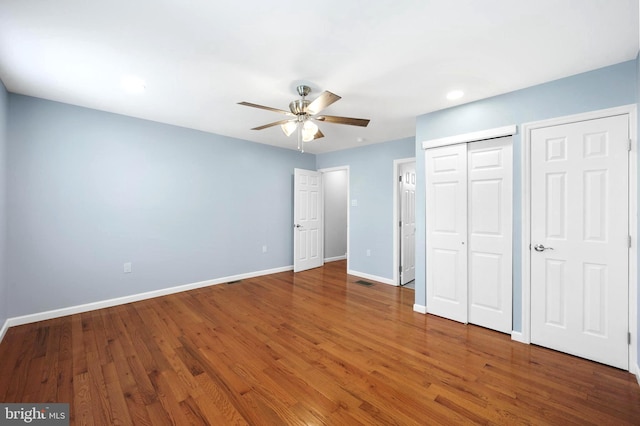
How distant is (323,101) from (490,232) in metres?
Answer: 2.27

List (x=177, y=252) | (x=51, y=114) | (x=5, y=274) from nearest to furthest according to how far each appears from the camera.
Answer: (x=5, y=274), (x=51, y=114), (x=177, y=252)

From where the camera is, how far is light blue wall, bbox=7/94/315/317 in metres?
2.99

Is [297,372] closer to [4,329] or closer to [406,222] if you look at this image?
[4,329]

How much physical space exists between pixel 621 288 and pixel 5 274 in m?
5.95

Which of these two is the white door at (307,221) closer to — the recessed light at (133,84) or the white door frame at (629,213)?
the recessed light at (133,84)

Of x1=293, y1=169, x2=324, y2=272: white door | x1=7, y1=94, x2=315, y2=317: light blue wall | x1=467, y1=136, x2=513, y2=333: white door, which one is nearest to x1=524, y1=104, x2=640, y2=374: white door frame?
x1=467, y1=136, x2=513, y2=333: white door

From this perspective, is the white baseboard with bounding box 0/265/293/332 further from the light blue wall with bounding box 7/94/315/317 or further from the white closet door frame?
the white closet door frame

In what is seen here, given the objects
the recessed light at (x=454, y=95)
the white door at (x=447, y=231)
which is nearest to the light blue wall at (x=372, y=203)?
the white door at (x=447, y=231)

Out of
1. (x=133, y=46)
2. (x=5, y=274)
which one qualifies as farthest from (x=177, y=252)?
(x=133, y=46)

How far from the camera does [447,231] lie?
318cm

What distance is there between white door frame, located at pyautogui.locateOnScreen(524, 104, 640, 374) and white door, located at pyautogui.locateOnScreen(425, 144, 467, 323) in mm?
542

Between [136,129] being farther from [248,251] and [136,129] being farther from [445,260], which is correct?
[445,260]

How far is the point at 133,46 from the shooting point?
204cm

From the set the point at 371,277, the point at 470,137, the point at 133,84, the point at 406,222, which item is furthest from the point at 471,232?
the point at 133,84
